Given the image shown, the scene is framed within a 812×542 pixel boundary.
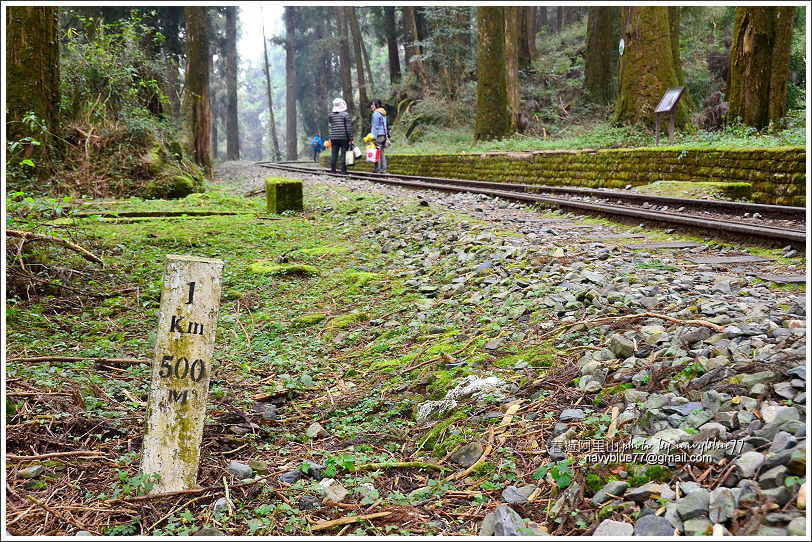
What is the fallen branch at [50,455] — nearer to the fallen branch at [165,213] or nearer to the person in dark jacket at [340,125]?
the fallen branch at [165,213]

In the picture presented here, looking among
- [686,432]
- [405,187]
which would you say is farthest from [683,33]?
[686,432]

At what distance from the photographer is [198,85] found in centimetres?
1805

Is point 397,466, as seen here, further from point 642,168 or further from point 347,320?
point 642,168

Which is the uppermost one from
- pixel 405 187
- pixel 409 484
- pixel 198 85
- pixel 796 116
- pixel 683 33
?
pixel 683 33

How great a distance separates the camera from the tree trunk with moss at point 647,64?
16281mm

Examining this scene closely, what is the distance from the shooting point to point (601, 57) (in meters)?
25.0

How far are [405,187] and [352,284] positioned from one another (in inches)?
331

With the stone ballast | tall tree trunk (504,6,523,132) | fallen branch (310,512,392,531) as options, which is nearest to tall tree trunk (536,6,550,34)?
tall tree trunk (504,6,523,132)

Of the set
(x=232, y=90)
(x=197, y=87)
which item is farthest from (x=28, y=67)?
(x=232, y=90)

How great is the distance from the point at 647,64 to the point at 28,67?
1417 centimetres

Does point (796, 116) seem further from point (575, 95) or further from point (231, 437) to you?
point (231, 437)

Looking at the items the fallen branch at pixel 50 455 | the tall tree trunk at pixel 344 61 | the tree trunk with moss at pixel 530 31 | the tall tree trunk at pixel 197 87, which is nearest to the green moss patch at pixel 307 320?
the fallen branch at pixel 50 455

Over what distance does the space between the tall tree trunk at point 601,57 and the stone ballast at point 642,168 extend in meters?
9.70

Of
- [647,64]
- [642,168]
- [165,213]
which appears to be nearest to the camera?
[165,213]
